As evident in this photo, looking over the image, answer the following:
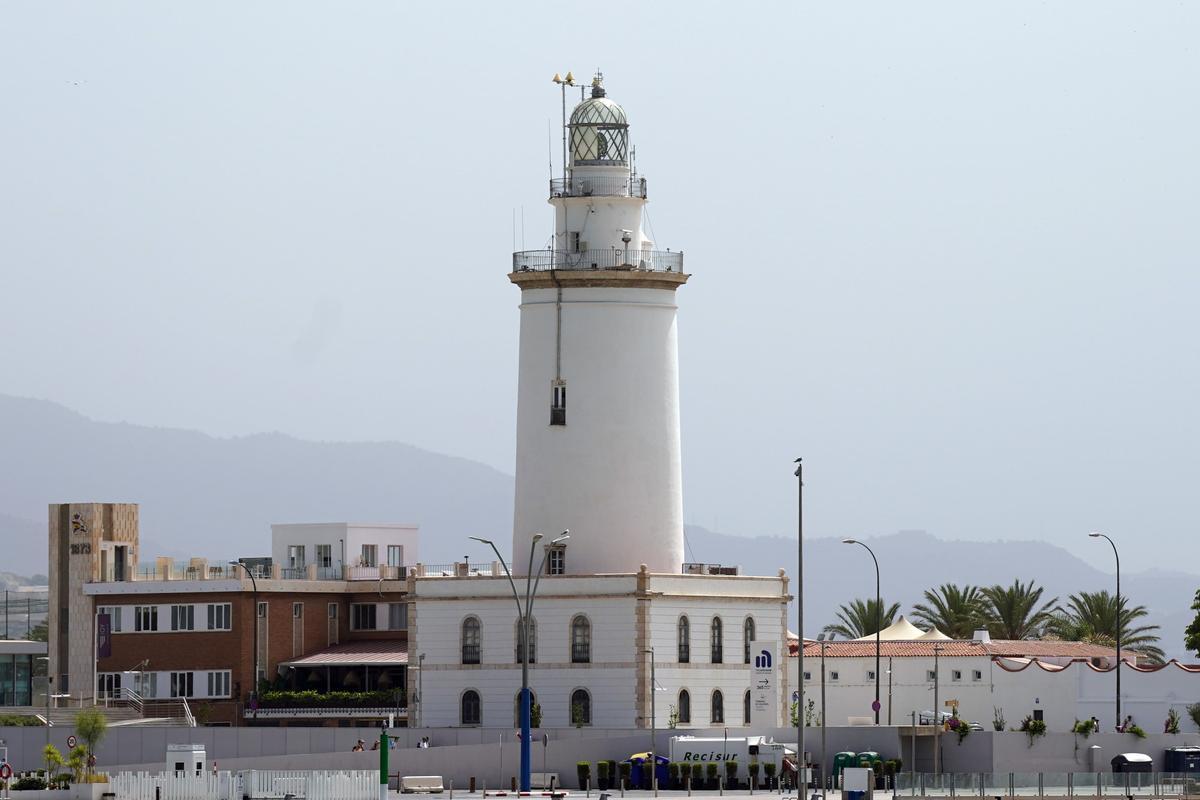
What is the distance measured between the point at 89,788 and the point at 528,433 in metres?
29.5

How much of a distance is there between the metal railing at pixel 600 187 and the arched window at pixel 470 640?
16.7m

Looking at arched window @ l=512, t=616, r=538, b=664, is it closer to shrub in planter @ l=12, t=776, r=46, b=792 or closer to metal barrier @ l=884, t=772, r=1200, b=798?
metal barrier @ l=884, t=772, r=1200, b=798

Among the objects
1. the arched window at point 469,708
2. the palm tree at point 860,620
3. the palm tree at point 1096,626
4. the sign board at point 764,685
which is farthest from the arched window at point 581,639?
the palm tree at point 1096,626

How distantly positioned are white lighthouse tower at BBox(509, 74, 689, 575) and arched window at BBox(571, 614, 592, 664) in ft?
7.06

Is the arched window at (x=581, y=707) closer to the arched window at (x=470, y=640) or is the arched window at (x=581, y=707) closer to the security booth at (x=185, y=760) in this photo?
the arched window at (x=470, y=640)

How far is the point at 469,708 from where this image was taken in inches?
3511

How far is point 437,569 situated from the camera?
3989 inches

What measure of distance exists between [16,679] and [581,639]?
30.9 metres

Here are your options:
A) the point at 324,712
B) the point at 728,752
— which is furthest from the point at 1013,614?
the point at 728,752

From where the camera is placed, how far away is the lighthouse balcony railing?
90312 millimetres

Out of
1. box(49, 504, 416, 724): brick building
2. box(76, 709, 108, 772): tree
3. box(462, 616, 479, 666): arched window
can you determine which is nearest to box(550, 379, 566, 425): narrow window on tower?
box(462, 616, 479, 666): arched window

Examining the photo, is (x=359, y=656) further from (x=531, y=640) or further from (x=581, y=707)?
(x=581, y=707)

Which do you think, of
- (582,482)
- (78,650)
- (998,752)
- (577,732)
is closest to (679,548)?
(582,482)

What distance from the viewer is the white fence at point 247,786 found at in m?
65.6
